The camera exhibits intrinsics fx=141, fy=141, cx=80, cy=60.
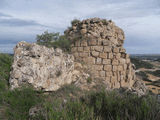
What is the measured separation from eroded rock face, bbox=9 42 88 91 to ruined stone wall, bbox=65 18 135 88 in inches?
89.6

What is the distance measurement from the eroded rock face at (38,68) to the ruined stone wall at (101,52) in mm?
2275

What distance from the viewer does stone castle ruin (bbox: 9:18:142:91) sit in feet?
14.9

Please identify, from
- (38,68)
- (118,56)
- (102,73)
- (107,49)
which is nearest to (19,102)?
(38,68)

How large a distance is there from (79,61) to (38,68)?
10.00 ft

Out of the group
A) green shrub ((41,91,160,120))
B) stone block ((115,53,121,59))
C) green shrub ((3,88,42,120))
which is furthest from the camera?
stone block ((115,53,121,59))

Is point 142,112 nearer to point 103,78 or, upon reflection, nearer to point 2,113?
point 2,113

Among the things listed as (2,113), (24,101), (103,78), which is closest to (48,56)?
(24,101)

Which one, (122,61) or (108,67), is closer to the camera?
(108,67)

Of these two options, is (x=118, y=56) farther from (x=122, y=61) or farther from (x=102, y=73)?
(x=102, y=73)

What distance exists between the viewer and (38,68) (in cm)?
459

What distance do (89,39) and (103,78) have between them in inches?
85.4

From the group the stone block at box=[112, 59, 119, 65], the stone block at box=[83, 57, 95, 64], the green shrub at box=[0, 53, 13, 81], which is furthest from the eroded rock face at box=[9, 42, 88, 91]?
the stone block at box=[112, 59, 119, 65]

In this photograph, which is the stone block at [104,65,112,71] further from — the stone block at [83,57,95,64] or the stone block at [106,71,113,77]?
the stone block at [83,57,95,64]

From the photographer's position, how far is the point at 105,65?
7293 millimetres
